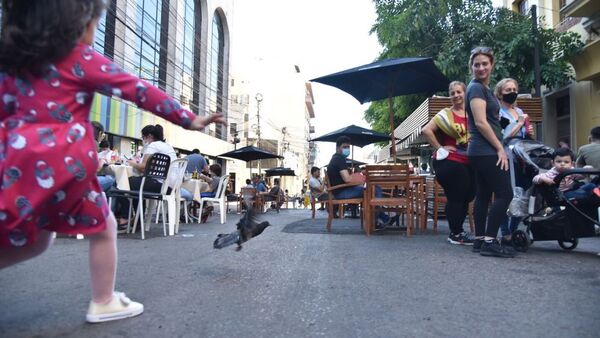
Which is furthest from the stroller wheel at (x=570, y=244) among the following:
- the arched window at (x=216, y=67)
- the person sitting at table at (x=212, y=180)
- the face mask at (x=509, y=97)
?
the arched window at (x=216, y=67)

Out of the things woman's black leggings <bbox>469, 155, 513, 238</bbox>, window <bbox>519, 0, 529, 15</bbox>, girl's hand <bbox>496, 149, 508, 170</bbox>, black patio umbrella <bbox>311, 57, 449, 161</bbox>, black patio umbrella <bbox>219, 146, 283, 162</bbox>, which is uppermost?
window <bbox>519, 0, 529, 15</bbox>

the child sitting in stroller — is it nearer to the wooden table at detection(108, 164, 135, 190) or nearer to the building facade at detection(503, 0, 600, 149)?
the wooden table at detection(108, 164, 135, 190)

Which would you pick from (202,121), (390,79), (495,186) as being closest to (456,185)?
(495,186)

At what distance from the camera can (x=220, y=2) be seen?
32125mm

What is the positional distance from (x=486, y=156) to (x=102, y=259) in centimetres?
318

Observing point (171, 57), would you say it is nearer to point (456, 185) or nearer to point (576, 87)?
point (576, 87)

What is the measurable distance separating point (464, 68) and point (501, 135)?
9.58m

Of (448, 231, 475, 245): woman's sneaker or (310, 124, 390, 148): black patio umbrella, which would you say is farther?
(310, 124, 390, 148): black patio umbrella

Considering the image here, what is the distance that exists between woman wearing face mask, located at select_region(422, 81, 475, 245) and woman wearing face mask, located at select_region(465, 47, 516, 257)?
1.51 feet

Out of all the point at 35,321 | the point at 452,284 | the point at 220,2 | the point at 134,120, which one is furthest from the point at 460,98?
the point at 220,2

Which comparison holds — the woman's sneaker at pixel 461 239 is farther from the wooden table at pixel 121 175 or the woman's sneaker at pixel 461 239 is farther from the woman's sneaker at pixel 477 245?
the wooden table at pixel 121 175

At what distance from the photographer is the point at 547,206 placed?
419cm

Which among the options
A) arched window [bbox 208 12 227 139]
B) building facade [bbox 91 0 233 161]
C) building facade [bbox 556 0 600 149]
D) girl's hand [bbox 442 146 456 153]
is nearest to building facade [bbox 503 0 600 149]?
building facade [bbox 556 0 600 149]

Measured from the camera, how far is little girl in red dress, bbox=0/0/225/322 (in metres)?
1.52
